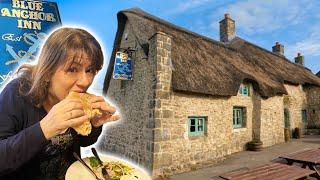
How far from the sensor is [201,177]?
9234 mm

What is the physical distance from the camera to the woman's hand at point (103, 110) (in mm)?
1041

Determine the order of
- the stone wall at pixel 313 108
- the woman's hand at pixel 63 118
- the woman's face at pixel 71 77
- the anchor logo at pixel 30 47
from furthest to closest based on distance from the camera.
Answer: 1. the stone wall at pixel 313 108
2. the anchor logo at pixel 30 47
3. the woman's face at pixel 71 77
4. the woman's hand at pixel 63 118

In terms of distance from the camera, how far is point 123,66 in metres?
11.1

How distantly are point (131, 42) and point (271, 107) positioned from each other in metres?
9.07

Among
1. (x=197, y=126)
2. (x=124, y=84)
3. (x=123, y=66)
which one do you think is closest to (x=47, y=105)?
(x=123, y=66)

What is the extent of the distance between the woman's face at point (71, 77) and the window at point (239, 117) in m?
13.4

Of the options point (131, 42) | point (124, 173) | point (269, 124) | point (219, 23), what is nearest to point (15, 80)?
point (124, 173)

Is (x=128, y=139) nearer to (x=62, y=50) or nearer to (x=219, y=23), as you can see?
(x=62, y=50)

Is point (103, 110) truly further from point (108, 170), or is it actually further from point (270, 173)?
point (270, 173)

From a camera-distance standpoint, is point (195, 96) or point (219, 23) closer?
point (195, 96)

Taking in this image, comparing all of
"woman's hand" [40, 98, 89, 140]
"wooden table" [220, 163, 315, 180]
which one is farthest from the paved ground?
"woman's hand" [40, 98, 89, 140]

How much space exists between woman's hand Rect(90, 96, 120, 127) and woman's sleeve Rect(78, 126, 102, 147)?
13 centimetres

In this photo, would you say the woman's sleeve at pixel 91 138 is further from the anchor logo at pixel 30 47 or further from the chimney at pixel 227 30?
the chimney at pixel 227 30

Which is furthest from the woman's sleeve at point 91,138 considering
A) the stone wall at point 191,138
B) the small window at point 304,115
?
the small window at point 304,115
